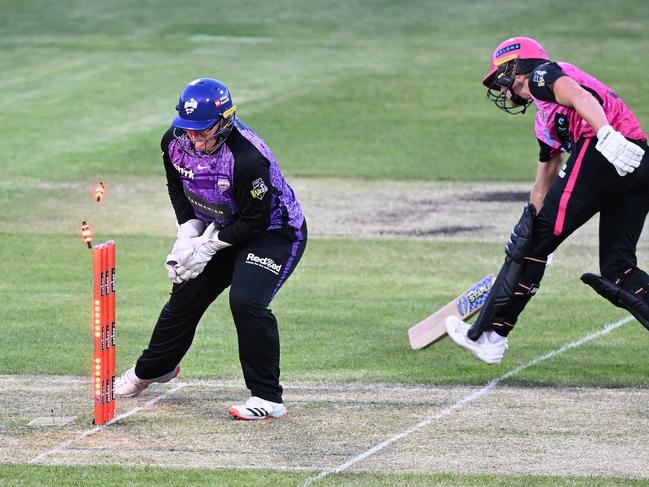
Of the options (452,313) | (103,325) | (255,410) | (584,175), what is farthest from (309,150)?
(103,325)

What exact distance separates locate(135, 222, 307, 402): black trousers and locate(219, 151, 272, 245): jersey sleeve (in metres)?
0.15

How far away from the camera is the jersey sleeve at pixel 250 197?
7.52 metres

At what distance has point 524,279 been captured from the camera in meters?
8.55

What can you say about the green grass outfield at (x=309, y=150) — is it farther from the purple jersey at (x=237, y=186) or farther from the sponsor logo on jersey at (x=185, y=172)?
the sponsor logo on jersey at (x=185, y=172)

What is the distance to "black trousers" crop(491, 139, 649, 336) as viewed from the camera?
26.4 feet

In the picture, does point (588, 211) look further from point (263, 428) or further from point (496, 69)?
point (263, 428)

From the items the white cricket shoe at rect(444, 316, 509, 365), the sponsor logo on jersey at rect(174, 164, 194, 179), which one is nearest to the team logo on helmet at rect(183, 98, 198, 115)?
the sponsor logo on jersey at rect(174, 164, 194, 179)

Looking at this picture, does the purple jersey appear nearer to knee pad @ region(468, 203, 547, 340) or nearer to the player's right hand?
the player's right hand

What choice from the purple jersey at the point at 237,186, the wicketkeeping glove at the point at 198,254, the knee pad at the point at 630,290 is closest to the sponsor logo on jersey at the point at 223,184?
the purple jersey at the point at 237,186

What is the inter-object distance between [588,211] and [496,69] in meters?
1.05

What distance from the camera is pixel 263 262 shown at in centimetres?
773

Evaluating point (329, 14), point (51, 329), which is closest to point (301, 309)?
point (51, 329)

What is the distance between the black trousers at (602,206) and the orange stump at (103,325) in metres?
2.63

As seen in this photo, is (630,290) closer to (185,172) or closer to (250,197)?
(250,197)
